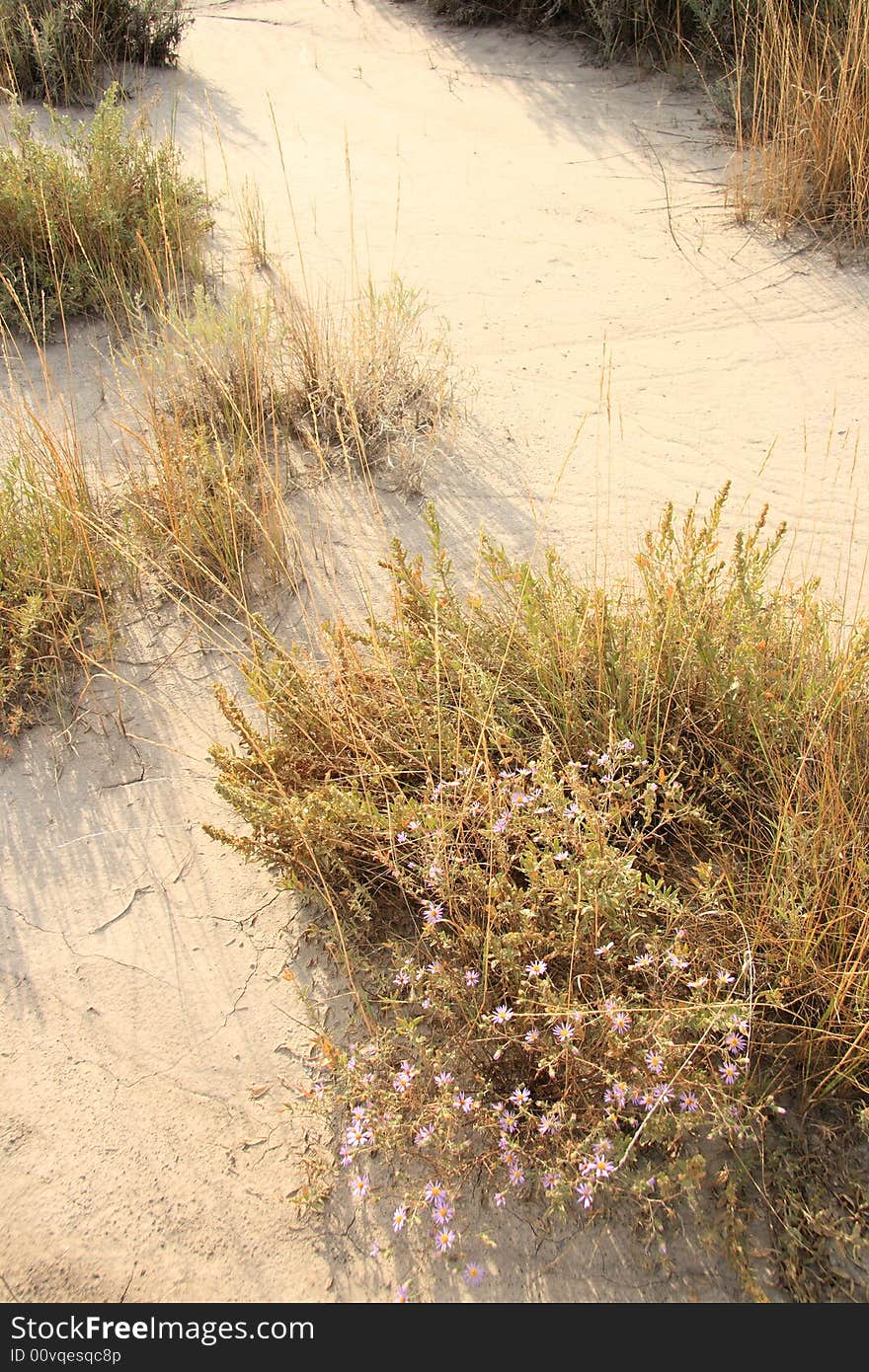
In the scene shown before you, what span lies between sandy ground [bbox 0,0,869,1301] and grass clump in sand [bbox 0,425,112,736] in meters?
0.12

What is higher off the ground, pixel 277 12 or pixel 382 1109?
pixel 277 12

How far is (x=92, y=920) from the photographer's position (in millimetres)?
2541

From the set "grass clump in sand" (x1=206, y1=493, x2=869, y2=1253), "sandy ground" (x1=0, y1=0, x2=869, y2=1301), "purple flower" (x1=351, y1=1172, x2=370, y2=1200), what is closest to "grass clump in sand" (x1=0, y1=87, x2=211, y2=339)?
"sandy ground" (x1=0, y1=0, x2=869, y2=1301)

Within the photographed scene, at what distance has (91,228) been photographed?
4.37 m

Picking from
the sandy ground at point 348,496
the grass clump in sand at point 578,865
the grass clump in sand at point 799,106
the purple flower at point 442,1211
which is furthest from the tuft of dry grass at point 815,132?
the purple flower at point 442,1211

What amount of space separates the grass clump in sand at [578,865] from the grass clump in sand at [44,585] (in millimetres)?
646

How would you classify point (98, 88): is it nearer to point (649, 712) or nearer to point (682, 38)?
point (682, 38)

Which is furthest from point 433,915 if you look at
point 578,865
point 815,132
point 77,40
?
point 77,40

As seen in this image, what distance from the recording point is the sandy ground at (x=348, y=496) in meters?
2.00

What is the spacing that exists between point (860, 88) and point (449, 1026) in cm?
465

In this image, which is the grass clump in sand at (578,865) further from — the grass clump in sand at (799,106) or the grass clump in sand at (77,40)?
the grass clump in sand at (77,40)

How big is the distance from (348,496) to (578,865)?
1972 millimetres

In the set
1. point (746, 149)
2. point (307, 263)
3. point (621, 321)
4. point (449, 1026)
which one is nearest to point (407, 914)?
point (449, 1026)

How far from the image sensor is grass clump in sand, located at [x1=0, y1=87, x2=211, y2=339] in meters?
4.30
